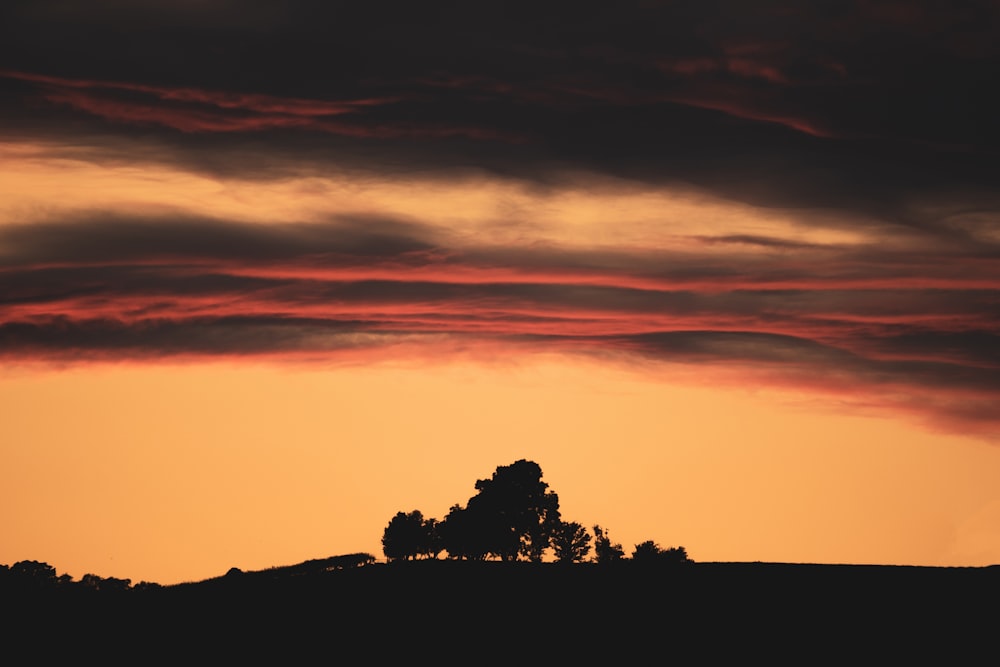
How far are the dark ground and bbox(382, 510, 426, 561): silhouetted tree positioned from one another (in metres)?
104

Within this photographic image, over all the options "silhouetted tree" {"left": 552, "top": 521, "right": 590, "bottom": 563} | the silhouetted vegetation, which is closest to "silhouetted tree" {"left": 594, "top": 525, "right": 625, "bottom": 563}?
"silhouetted tree" {"left": 552, "top": 521, "right": 590, "bottom": 563}

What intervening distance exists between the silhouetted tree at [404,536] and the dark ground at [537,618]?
10428 centimetres

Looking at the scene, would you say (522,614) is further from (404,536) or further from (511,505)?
(404,536)

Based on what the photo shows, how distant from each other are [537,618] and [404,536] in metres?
120

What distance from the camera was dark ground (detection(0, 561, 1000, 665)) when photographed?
48875 mm

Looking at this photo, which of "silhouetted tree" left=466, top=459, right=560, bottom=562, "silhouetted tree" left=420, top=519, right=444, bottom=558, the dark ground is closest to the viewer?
the dark ground

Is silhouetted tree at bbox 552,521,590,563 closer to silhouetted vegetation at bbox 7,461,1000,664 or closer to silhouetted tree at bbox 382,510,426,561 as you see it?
silhouetted tree at bbox 382,510,426,561

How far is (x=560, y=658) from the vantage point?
48.0 metres

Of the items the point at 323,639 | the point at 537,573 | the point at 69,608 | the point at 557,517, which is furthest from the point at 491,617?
the point at 557,517

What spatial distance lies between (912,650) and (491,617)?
17746 mm

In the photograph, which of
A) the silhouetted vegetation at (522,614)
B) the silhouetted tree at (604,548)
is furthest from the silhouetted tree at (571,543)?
the silhouetted vegetation at (522,614)

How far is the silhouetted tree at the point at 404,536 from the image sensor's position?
17375 cm

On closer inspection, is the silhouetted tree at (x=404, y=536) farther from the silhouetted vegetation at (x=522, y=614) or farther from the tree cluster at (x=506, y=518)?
the silhouetted vegetation at (x=522, y=614)

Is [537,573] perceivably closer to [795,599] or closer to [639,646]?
[795,599]
